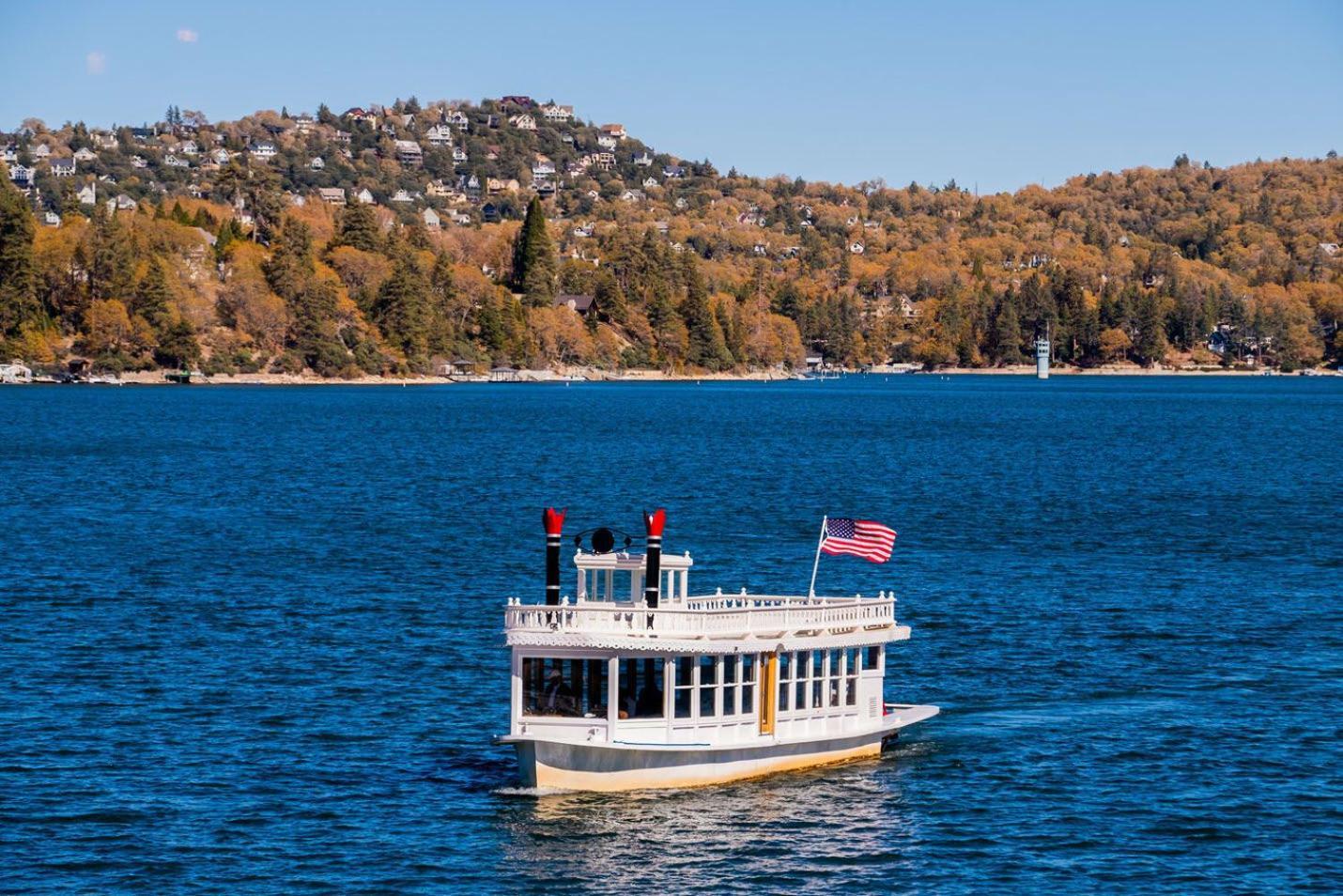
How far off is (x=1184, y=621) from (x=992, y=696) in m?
14.0

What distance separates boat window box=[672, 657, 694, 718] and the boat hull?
836mm

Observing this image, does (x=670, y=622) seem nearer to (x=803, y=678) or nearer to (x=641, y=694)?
(x=641, y=694)

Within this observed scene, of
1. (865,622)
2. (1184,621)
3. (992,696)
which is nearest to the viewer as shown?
(865,622)

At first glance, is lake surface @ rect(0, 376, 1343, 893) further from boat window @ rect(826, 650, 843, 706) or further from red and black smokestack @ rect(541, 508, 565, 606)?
red and black smokestack @ rect(541, 508, 565, 606)

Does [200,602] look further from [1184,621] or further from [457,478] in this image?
[457,478]

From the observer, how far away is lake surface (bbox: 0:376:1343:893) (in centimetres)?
3397

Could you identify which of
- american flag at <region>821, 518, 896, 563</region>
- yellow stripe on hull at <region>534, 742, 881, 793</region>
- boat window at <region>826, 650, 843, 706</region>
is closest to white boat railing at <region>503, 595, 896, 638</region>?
boat window at <region>826, 650, 843, 706</region>

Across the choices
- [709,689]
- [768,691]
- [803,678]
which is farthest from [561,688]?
[803,678]

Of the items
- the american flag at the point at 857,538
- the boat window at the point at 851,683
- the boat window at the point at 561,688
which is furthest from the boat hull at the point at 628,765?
the american flag at the point at 857,538

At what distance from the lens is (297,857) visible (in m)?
33.7

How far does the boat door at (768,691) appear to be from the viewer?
37844 millimetres

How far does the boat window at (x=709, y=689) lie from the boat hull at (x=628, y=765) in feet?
2.89

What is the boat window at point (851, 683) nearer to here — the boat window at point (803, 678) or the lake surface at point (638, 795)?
the boat window at point (803, 678)

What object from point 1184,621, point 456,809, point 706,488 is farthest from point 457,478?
point 456,809
